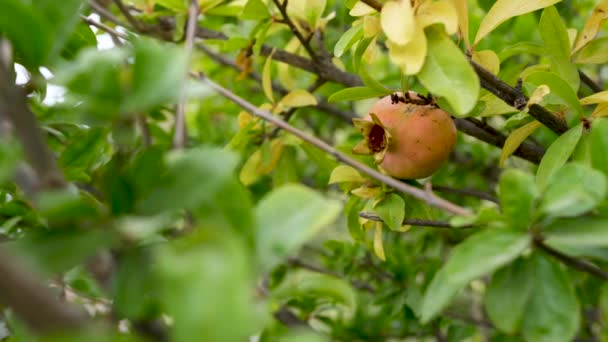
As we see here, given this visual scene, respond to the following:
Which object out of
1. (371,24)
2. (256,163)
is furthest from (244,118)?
(371,24)

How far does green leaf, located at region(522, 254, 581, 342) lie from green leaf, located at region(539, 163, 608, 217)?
5cm

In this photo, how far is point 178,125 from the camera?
43cm

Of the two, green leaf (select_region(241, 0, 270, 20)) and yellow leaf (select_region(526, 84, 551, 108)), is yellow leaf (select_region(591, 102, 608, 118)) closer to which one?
yellow leaf (select_region(526, 84, 551, 108))

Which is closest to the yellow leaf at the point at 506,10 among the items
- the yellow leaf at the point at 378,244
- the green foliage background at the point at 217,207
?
the green foliage background at the point at 217,207

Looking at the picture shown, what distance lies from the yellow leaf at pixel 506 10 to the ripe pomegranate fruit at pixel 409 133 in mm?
96

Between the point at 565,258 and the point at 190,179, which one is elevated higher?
the point at 190,179

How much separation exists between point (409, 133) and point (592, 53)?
0.23 meters

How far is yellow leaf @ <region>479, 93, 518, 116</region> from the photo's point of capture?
0.69 m

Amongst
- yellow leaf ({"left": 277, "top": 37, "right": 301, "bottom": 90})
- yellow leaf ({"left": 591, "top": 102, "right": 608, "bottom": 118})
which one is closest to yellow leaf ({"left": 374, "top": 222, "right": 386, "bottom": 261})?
yellow leaf ({"left": 591, "top": 102, "right": 608, "bottom": 118})

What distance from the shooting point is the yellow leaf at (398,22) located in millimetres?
546

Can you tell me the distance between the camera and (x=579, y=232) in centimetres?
43

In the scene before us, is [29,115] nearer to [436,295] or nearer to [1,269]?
[1,269]

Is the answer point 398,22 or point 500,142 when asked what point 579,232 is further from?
point 500,142

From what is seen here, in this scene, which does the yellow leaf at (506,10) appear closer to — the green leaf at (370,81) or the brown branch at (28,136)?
the green leaf at (370,81)
